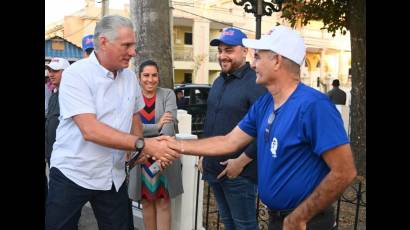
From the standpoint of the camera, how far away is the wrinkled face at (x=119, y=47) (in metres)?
2.81

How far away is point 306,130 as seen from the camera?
6.91 ft

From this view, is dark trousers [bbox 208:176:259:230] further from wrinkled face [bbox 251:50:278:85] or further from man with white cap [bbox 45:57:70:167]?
man with white cap [bbox 45:57:70:167]

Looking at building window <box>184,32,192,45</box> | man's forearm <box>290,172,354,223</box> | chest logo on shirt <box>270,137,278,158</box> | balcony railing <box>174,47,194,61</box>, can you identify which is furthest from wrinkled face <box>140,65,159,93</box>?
building window <box>184,32,192,45</box>

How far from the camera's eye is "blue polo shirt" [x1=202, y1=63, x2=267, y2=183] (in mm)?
3322

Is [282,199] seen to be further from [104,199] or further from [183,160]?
[183,160]

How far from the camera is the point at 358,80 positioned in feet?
25.1

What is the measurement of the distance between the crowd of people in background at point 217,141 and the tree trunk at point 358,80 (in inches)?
182

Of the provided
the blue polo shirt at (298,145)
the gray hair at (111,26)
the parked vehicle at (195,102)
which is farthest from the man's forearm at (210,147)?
the parked vehicle at (195,102)

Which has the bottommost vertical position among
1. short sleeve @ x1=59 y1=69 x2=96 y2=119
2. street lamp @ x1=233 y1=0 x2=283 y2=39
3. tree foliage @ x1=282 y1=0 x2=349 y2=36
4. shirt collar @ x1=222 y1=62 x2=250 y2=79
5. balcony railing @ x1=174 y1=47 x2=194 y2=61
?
short sleeve @ x1=59 y1=69 x2=96 y2=119

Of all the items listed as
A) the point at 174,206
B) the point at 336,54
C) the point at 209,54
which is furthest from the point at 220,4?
the point at 174,206

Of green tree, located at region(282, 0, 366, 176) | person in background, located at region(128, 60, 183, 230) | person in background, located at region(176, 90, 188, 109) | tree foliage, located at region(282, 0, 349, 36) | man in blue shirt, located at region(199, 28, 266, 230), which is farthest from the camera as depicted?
person in background, located at region(176, 90, 188, 109)

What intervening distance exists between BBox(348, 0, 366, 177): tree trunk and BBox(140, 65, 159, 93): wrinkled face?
4797mm

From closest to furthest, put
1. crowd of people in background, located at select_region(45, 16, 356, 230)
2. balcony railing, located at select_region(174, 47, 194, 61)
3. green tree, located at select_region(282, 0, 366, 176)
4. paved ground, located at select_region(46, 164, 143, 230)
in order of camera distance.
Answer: crowd of people in background, located at select_region(45, 16, 356, 230), paved ground, located at select_region(46, 164, 143, 230), green tree, located at select_region(282, 0, 366, 176), balcony railing, located at select_region(174, 47, 194, 61)

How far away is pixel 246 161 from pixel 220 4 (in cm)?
3618
